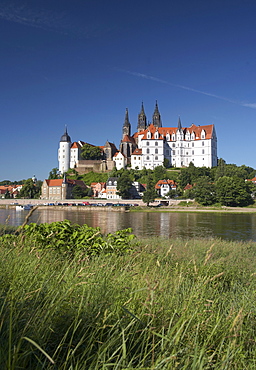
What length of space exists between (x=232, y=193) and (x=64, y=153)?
69.9 meters

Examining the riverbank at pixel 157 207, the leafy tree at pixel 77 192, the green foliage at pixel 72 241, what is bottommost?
the riverbank at pixel 157 207

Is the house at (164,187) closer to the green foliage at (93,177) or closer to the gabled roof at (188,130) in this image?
the green foliage at (93,177)

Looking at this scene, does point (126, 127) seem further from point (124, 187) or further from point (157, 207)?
point (157, 207)

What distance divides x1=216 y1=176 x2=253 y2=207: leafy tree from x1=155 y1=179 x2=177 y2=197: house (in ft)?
75.2

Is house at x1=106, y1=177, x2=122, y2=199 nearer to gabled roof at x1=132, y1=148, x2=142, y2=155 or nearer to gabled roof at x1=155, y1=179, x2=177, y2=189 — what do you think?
gabled roof at x1=155, y1=179, x2=177, y2=189

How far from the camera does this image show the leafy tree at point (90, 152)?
11388 cm

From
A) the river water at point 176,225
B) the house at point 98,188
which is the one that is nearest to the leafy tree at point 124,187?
the house at point 98,188

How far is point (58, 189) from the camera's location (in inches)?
3728

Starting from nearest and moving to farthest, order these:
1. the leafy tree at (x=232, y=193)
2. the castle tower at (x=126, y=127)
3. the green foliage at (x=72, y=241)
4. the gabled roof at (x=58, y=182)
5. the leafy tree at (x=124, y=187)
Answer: the green foliage at (x=72, y=241)
the leafy tree at (x=232, y=193)
the leafy tree at (x=124, y=187)
the gabled roof at (x=58, y=182)
the castle tower at (x=126, y=127)

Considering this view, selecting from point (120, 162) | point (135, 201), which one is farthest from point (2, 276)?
point (120, 162)

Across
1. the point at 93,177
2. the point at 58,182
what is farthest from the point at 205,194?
the point at 93,177

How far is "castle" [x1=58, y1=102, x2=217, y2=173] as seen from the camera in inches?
4190

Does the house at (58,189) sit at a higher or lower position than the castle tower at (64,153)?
lower

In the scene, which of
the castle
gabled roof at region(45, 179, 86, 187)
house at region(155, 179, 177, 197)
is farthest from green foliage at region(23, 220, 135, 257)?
the castle
